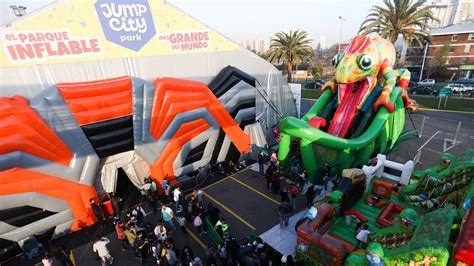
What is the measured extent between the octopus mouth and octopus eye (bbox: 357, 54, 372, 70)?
722 millimetres

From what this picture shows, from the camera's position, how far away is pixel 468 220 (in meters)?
5.88

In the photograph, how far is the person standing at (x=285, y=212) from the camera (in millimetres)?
9664

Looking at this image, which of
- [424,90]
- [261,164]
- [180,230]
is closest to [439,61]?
[424,90]

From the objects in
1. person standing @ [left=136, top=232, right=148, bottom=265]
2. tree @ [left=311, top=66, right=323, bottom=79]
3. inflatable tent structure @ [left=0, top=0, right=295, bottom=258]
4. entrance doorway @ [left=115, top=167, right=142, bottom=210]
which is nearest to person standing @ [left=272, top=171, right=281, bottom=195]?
inflatable tent structure @ [left=0, top=0, right=295, bottom=258]

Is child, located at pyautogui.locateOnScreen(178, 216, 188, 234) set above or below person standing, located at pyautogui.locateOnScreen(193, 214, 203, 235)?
below

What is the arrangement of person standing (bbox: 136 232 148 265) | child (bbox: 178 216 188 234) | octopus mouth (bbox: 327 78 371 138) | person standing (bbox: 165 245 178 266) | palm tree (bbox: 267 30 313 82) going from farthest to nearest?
palm tree (bbox: 267 30 313 82) → octopus mouth (bbox: 327 78 371 138) → child (bbox: 178 216 188 234) → person standing (bbox: 136 232 148 265) → person standing (bbox: 165 245 178 266)

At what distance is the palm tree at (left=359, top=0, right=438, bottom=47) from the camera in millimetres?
24094

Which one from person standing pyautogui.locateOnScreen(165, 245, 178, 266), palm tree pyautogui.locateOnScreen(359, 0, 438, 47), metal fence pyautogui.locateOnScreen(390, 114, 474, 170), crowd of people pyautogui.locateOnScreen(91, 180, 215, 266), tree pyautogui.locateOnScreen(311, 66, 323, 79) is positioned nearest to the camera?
person standing pyautogui.locateOnScreen(165, 245, 178, 266)

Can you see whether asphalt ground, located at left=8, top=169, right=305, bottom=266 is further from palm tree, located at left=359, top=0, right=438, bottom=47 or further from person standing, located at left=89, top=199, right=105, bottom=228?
palm tree, located at left=359, top=0, right=438, bottom=47

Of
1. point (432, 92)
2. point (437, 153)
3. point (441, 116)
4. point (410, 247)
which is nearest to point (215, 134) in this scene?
point (410, 247)

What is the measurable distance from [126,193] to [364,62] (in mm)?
12879

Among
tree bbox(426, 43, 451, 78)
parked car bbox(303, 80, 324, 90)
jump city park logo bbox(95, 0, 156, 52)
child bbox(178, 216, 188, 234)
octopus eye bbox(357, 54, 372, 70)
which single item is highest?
jump city park logo bbox(95, 0, 156, 52)

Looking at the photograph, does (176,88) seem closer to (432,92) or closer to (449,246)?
(449,246)

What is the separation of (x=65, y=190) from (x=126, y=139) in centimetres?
288
